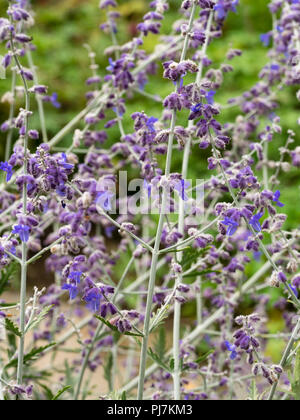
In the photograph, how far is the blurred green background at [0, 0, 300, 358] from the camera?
18.4ft

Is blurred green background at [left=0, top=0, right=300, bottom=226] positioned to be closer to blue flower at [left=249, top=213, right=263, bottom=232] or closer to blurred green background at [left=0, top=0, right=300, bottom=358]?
blurred green background at [left=0, top=0, right=300, bottom=358]

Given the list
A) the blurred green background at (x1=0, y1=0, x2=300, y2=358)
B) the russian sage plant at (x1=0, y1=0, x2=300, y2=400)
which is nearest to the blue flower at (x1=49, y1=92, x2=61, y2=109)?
the russian sage plant at (x1=0, y1=0, x2=300, y2=400)

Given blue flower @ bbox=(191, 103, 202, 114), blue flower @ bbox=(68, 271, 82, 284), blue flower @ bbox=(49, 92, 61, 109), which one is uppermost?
blue flower @ bbox=(49, 92, 61, 109)

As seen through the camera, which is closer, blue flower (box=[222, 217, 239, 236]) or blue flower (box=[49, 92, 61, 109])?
blue flower (box=[222, 217, 239, 236])

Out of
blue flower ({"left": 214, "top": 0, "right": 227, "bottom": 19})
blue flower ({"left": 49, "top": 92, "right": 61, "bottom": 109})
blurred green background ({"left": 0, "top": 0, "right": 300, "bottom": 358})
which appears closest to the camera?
blue flower ({"left": 214, "top": 0, "right": 227, "bottom": 19})

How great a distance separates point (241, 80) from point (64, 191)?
473cm

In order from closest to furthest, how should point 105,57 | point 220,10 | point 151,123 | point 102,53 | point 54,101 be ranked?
1. point 151,123
2. point 220,10
3. point 54,101
4. point 105,57
5. point 102,53

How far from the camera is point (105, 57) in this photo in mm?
6762

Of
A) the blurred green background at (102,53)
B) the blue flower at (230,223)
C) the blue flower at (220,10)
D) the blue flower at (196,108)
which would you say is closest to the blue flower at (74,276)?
the blue flower at (230,223)
